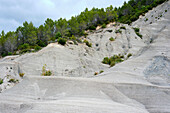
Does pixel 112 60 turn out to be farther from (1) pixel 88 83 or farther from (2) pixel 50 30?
(2) pixel 50 30

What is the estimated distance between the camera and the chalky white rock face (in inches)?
319

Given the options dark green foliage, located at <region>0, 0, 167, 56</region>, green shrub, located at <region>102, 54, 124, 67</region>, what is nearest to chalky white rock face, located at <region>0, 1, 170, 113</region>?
green shrub, located at <region>102, 54, 124, 67</region>

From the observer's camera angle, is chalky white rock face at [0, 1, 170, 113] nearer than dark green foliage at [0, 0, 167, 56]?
Yes

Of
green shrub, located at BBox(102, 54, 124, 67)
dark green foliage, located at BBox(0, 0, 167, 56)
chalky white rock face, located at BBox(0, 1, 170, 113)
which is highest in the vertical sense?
dark green foliage, located at BBox(0, 0, 167, 56)

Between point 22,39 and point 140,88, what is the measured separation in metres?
45.6

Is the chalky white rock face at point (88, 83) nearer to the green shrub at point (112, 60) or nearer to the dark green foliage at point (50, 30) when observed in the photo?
the green shrub at point (112, 60)

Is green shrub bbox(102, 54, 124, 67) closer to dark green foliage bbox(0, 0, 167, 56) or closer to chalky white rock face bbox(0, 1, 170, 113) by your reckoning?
chalky white rock face bbox(0, 1, 170, 113)

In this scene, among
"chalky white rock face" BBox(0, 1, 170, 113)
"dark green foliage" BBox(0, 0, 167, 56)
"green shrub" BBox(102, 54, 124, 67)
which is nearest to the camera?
"chalky white rock face" BBox(0, 1, 170, 113)

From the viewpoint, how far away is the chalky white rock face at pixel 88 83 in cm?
811

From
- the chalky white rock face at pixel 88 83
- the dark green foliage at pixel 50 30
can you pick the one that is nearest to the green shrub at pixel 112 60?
the chalky white rock face at pixel 88 83

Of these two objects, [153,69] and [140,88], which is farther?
[153,69]

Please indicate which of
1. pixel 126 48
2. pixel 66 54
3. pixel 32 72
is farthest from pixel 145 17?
pixel 32 72

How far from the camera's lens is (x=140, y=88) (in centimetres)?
1098

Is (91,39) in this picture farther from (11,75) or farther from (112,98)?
(112,98)
